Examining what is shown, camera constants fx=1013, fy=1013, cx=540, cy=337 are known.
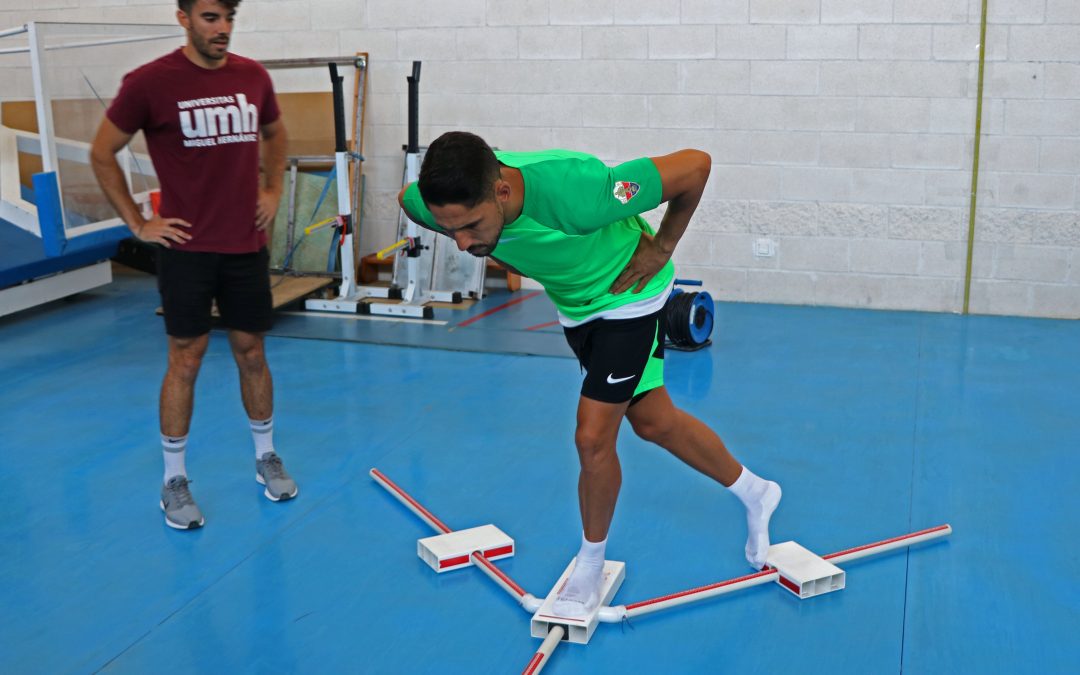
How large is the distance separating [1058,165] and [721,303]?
84.1 inches

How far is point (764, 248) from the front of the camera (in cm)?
657

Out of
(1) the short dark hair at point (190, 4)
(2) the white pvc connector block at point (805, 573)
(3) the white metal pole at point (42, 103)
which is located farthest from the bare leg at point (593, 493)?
(3) the white metal pole at point (42, 103)

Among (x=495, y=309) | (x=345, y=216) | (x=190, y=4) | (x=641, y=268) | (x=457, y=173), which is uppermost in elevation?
(x=190, y=4)

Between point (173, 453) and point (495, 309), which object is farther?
point (495, 309)

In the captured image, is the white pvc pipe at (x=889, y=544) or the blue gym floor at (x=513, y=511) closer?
the blue gym floor at (x=513, y=511)

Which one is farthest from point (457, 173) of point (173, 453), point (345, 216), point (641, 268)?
point (345, 216)

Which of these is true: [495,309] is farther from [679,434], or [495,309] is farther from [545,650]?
[545,650]

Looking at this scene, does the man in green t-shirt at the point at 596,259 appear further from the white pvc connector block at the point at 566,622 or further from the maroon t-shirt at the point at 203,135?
the maroon t-shirt at the point at 203,135

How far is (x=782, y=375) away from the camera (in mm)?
4941

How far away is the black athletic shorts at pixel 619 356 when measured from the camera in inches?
100

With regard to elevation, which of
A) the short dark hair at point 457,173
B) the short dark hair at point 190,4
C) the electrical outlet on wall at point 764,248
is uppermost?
the short dark hair at point 190,4

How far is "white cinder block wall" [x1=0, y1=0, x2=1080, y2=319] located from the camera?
599 centimetres

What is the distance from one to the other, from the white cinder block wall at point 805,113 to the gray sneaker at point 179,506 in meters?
4.15

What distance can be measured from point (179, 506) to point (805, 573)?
1.97 meters
